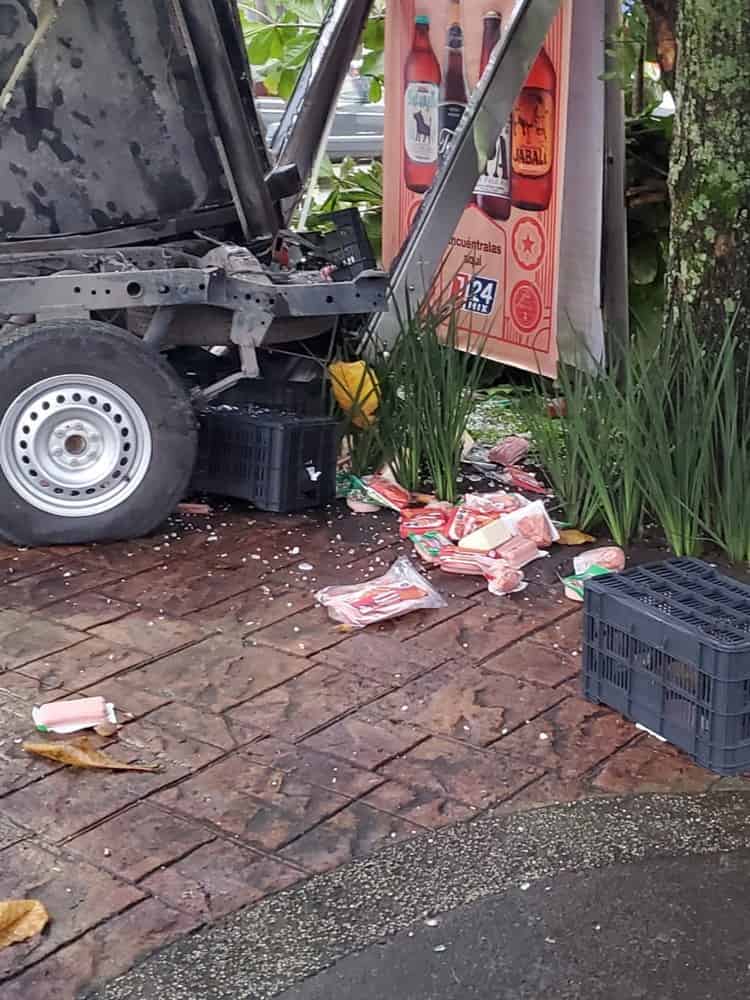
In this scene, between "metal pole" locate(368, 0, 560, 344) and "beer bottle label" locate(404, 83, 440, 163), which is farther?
"beer bottle label" locate(404, 83, 440, 163)

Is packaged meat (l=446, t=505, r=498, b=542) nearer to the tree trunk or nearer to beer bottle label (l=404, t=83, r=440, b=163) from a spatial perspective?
the tree trunk

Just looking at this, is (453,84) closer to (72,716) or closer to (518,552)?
(518,552)

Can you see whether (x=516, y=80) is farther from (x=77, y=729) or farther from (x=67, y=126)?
(x=77, y=729)

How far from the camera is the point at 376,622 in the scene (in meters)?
4.48

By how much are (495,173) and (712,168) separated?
6.24ft

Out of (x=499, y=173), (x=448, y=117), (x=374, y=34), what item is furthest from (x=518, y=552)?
(x=374, y=34)

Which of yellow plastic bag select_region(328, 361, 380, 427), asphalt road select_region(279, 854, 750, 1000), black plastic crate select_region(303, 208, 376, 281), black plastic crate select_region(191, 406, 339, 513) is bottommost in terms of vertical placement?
asphalt road select_region(279, 854, 750, 1000)

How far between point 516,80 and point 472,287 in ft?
4.07

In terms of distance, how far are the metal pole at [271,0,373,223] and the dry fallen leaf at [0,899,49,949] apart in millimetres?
4829

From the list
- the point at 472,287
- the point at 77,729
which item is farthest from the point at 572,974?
the point at 472,287

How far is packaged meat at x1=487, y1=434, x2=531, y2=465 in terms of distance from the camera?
20.5 ft

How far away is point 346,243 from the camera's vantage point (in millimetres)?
6543

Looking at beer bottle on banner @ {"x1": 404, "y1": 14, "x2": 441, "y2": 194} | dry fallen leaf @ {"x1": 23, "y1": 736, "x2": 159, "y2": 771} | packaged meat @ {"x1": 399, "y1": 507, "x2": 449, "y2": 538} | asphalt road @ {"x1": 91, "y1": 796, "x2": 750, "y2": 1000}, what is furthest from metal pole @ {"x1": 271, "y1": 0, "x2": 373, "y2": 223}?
asphalt road @ {"x1": 91, "y1": 796, "x2": 750, "y2": 1000}

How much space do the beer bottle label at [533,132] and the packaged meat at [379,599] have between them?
2.63 metres
